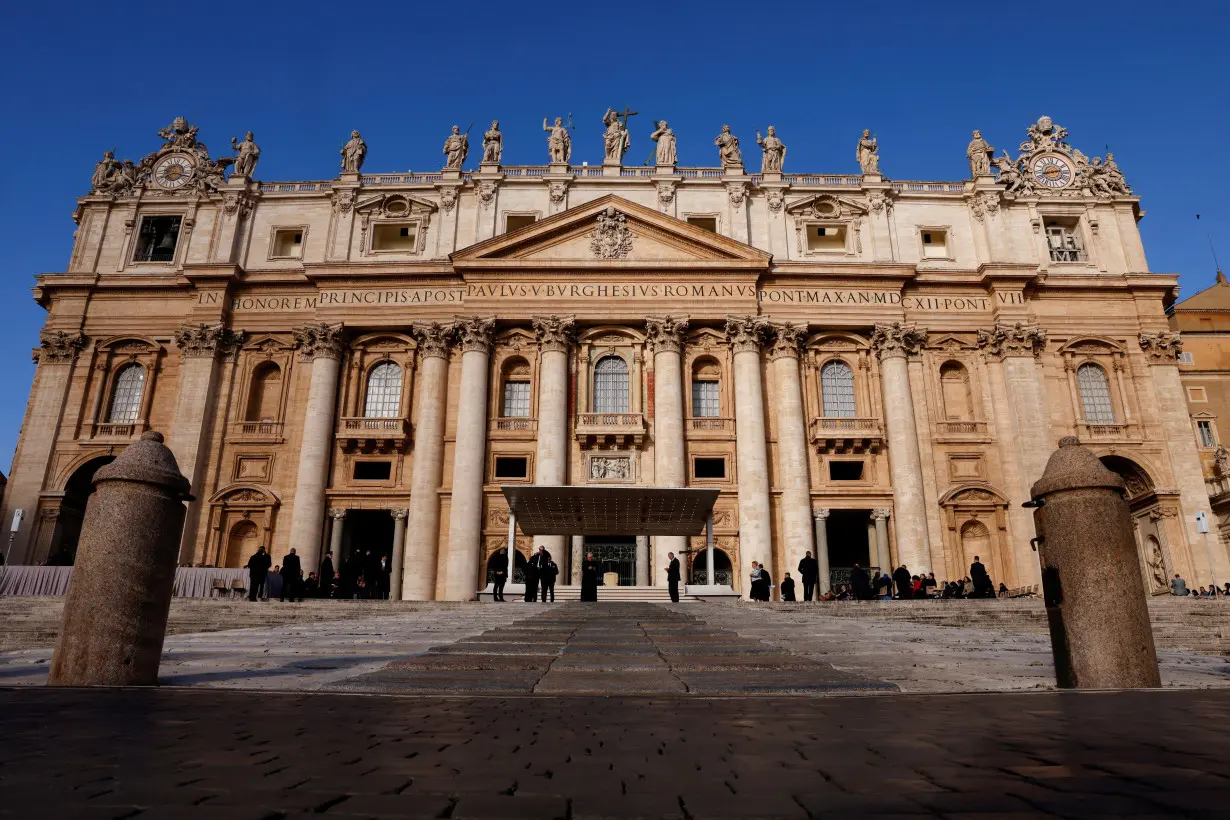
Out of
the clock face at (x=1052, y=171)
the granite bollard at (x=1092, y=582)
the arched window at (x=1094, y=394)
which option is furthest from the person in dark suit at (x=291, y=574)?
the clock face at (x=1052, y=171)

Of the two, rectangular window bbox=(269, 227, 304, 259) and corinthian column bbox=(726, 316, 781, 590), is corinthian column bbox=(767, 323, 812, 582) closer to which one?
corinthian column bbox=(726, 316, 781, 590)

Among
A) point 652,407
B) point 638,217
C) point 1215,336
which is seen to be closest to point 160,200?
point 638,217

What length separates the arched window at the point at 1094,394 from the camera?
1328 inches

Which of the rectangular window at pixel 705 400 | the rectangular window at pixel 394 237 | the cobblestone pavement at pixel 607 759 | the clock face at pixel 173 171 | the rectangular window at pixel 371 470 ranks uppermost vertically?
the clock face at pixel 173 171

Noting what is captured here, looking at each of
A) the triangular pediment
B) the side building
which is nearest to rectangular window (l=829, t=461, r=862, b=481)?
the side building

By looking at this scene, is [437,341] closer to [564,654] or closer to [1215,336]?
[564,654]

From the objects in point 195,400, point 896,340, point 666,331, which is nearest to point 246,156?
point 195,400

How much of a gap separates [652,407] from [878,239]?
12556 millimetres

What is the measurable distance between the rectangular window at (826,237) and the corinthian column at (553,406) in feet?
38.9

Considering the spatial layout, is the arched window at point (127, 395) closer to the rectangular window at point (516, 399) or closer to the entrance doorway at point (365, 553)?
the entrance doorway at point (365, 553)

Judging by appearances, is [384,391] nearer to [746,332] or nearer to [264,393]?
[264,393]

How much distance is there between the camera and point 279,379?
3422 cm

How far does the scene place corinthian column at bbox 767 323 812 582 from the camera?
101 feet

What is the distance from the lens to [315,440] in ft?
105
